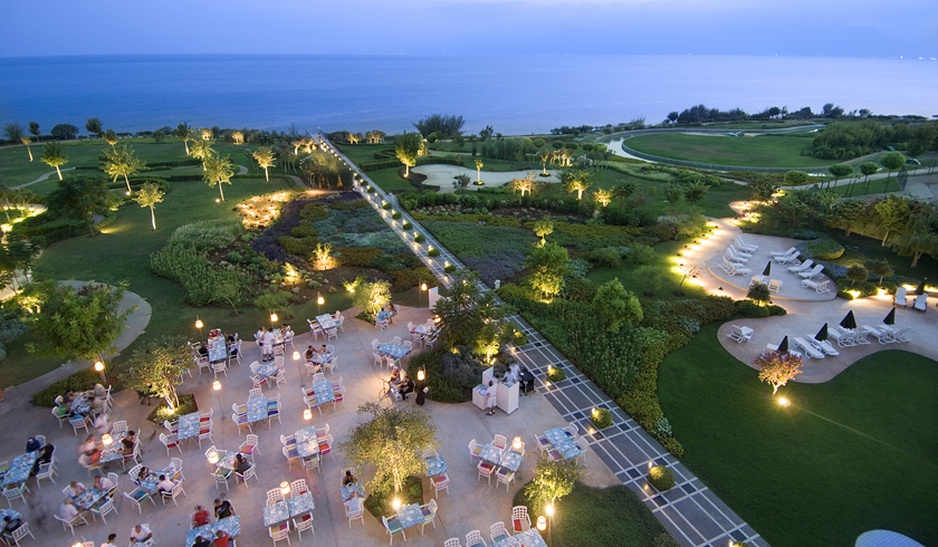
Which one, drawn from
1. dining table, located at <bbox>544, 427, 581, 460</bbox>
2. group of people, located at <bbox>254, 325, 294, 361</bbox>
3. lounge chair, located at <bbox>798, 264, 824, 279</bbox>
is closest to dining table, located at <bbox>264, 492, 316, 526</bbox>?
dining table, located at <bbox>544, 427, 581, 460</bbox>

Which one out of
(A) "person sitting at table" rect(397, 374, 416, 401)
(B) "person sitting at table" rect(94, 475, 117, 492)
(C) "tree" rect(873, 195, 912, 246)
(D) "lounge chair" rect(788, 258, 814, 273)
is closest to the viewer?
(B) "person sitting at table" rect(94, 475, 117, 492)

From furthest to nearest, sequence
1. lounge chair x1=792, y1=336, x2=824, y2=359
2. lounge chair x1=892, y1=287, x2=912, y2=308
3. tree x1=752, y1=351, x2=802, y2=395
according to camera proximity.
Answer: lounge chair x1=892, y1=287, x2=912, y2=308 → lounge chair x1=792, y1=336, x2=824, y2=359 → tree x1=752, y1=351, x2=802, y2=395

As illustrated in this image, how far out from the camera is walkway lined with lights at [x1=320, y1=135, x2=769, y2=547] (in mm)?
14258

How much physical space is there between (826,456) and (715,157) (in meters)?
66.7

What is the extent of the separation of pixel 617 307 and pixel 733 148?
72157 millimetres

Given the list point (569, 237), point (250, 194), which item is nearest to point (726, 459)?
point (569, 237)

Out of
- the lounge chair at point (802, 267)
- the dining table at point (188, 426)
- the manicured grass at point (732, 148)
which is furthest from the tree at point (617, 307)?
the manicured grass at point (732, 148)

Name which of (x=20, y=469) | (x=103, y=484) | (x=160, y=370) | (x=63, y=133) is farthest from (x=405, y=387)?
(x=63, y=133)

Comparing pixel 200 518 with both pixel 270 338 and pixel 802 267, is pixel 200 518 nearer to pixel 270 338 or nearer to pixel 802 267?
pixel 270 338

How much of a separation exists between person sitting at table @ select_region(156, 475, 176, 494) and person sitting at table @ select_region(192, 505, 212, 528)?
163cm

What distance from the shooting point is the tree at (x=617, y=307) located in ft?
75.3

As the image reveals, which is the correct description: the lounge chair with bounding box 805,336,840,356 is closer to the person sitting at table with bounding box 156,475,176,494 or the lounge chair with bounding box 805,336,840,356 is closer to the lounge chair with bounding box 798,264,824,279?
the lounge chair with bounding box 798,264,824,279

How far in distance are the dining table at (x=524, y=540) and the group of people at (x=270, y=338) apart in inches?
540

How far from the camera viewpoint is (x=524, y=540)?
1305 centimetres
